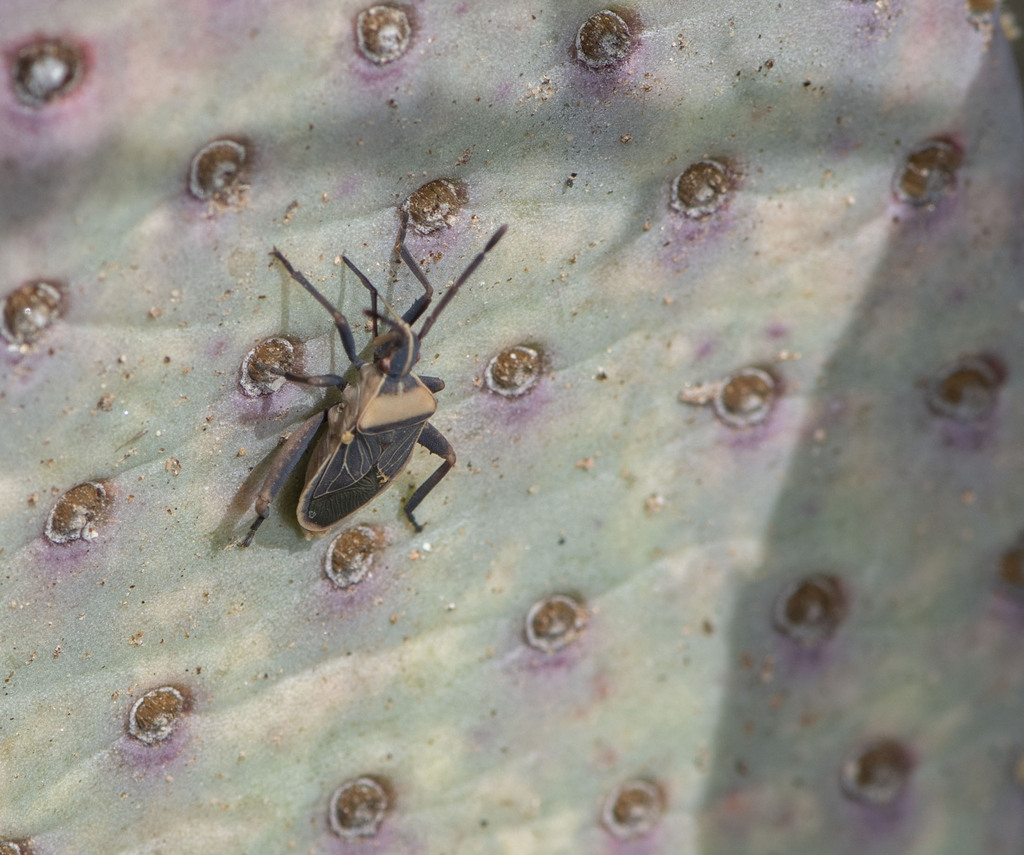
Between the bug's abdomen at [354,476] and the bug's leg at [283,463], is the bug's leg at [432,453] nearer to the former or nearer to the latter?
the bug's abdomen at [354,476]

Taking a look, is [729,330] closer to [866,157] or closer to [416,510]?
Result: [866,157]

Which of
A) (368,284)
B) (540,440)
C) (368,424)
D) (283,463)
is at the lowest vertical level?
(283,463)

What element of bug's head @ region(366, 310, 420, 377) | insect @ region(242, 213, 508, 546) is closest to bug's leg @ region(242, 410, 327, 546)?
insect @ region(242, 213, 508, 546)

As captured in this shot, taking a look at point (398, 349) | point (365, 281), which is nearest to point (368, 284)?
point (365, 281)

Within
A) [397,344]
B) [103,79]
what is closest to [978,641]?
[397,344]

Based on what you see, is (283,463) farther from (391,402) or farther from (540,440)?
(540,440)

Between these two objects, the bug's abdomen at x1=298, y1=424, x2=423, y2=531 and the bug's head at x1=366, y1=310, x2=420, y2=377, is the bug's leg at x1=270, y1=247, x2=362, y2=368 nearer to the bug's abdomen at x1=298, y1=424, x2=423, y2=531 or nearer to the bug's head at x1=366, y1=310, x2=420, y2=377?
the bug's head at x1=366, y1=310, x2=420, y2=377
